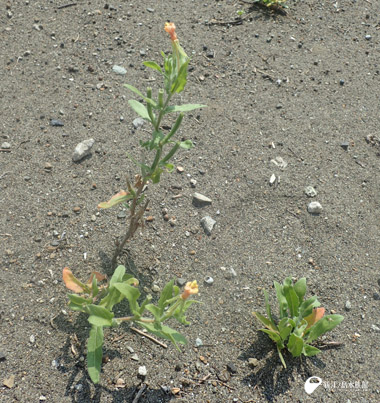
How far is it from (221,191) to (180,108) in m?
0.85

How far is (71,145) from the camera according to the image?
8.20 feet

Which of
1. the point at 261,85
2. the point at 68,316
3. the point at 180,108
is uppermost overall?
the point at 180,108

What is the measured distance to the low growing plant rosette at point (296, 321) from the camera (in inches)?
72.4

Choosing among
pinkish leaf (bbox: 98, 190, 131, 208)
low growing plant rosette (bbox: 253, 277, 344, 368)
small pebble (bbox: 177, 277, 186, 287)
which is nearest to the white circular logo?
low growing plant rosette (bbox: 253, 277, 344, 368)

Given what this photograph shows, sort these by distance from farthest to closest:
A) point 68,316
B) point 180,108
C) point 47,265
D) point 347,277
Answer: point 347,277, point 47,265, point 68,316, point 180,108

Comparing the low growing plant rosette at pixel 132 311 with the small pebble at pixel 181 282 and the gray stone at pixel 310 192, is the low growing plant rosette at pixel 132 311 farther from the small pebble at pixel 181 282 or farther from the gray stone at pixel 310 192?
the gray stone at pixel 310 192

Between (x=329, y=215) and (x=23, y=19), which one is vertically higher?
(x=23, y=19)

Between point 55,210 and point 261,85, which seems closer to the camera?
point 55,210

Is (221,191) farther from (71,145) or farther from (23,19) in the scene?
(23,19)

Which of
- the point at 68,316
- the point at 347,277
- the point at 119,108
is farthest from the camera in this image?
the point at 119,108

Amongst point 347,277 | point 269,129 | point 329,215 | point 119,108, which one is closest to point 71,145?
point 119,108

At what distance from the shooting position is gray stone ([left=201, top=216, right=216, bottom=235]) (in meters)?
2.27

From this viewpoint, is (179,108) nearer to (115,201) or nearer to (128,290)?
(115,201)

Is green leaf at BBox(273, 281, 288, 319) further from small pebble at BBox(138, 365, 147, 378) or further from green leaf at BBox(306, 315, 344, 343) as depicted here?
small pebble at BBox(138, 365, 147, 378)
